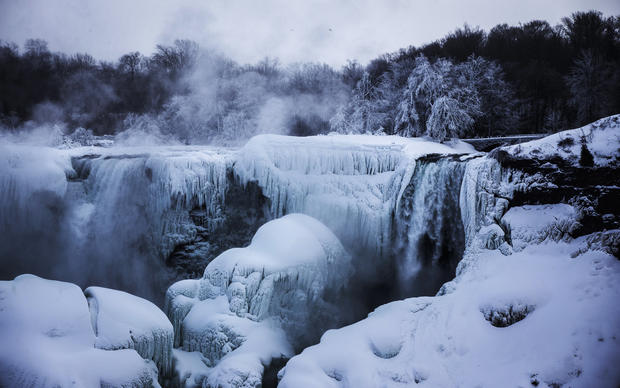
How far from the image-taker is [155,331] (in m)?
3.92

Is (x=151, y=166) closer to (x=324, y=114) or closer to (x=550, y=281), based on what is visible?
(x=550, y=281)

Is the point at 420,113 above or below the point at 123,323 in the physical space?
above

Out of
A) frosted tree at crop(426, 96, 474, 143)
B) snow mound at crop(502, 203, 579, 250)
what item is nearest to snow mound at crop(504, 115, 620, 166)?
snow mound at crop(502, 203, 579, 250)

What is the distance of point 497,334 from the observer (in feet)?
12.5

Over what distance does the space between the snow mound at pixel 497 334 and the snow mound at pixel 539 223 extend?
0.51 feet

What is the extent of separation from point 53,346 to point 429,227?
22.7ft

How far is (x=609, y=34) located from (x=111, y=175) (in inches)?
1111

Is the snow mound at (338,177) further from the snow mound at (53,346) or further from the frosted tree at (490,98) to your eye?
the frosted tree at (490,98)

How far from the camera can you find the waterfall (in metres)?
7.45

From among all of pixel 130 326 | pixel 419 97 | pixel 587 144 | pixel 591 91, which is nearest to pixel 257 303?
pixel 130 326

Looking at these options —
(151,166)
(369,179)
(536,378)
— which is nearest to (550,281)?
(536,378)

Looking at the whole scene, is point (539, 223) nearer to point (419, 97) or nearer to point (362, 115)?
point (419, 97)

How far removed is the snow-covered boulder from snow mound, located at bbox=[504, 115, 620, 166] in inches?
158

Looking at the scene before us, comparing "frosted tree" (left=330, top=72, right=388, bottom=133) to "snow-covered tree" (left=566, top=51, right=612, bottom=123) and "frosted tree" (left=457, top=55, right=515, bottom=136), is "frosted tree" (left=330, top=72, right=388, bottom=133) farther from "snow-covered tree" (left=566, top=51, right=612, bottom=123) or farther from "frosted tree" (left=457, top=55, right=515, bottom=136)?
"snow-covered tree" (left=566, top=51, right=612, bottom=123)
